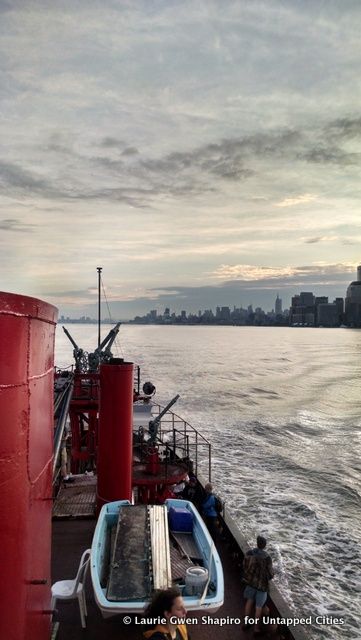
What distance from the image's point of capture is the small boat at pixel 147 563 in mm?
8117

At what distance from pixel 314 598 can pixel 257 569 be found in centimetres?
1033

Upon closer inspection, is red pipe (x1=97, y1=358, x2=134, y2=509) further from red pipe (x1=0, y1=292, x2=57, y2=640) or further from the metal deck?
red pipe (x1=0, y1=292, x2=57, y2=640)

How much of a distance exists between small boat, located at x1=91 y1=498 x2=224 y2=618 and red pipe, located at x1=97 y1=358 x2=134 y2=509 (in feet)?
3.14

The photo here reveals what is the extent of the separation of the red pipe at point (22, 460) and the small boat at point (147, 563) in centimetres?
436

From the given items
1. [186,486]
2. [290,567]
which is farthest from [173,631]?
[290,567]

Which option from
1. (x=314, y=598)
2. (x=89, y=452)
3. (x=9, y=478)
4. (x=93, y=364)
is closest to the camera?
(x=9, y=478)

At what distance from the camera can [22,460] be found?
11.2 ft

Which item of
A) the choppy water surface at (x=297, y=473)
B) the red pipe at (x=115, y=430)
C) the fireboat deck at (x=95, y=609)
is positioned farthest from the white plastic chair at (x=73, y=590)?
the choppy water surface at (x=297, y=473)

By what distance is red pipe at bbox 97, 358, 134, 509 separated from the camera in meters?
12.5

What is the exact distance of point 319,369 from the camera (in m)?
102

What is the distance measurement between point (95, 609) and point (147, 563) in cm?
215

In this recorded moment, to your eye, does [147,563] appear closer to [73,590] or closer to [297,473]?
[73,590]

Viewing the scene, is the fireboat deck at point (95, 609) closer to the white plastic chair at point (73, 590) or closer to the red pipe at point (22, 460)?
the white plastic chair at point (73, 590)

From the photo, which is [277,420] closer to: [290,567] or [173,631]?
[290,567]
